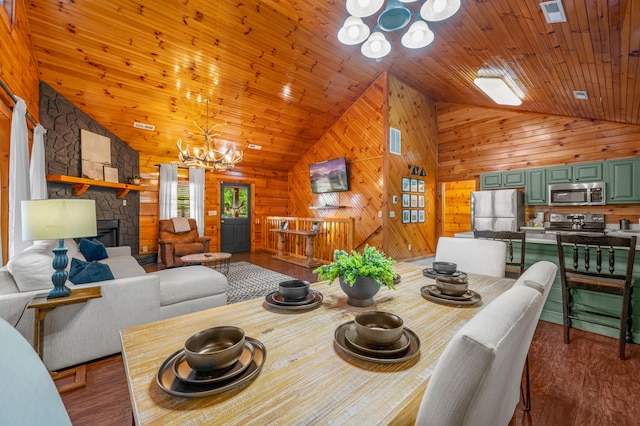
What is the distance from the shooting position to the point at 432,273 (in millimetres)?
1719

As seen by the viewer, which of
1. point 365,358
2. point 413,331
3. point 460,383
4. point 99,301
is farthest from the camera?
point 99,301

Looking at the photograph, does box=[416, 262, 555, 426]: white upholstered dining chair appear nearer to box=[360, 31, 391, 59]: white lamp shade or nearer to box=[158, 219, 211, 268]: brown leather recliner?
box=[360, 31, 391, 59]: white lamp shade

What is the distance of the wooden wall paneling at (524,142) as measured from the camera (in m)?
4.36

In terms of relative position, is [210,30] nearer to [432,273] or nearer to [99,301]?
[99,301]

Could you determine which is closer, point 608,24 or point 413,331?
point 413,331

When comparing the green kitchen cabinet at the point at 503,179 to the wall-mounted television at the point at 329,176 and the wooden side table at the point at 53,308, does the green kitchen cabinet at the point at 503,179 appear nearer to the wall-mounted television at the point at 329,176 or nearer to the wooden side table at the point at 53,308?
the wall-mounted television at the point at 329,176

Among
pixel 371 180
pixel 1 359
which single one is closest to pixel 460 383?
pixel 1 359

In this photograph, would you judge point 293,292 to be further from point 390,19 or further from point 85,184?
point 85,184

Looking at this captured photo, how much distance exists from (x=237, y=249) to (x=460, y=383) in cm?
758

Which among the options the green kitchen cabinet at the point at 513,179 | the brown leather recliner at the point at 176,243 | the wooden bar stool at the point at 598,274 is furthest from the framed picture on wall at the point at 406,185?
the brown leather recliner at the point at 176,243

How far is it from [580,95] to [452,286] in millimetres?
4303

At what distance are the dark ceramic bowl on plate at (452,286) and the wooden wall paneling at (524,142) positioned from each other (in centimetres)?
514

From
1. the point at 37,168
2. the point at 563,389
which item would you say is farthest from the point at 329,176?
the point at 563,389

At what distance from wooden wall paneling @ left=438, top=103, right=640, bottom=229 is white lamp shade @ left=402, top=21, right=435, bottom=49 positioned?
4379 mm
